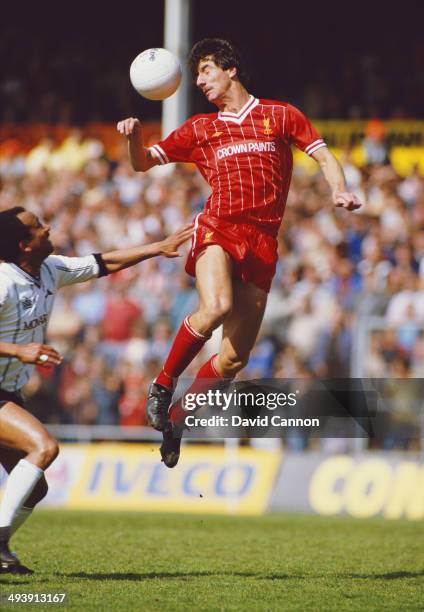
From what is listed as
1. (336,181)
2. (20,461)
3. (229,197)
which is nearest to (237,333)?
(229,197)

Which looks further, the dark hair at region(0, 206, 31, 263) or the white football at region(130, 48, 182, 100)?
the white football at region(130, 48, 182, 100)

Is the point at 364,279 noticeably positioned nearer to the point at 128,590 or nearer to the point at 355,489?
the point at 355,489

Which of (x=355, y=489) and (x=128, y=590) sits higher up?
(x=128, y=590)

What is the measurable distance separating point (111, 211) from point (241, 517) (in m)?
6.75

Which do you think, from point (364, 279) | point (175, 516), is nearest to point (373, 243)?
point (364, 279)

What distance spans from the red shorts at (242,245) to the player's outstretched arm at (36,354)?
6.28ft

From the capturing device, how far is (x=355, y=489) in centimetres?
1466

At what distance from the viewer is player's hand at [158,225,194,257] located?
29.8ft

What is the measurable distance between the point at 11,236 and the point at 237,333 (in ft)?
6.41

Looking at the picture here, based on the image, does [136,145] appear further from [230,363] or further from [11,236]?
[230,363]

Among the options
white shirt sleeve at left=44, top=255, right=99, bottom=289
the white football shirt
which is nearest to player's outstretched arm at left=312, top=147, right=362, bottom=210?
Answer: white shirt sleeve at left=44, top=255, right=99, bottom=289

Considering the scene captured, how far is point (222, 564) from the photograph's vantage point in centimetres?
944

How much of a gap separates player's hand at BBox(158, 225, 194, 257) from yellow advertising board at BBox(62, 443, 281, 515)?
20.0 feet

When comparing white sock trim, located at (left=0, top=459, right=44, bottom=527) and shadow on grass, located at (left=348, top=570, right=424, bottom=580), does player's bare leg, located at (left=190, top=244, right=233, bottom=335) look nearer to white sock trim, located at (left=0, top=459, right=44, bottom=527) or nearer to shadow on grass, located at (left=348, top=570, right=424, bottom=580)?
white sock trim, located at (left=0, top=459, right=44, bottom=527)
